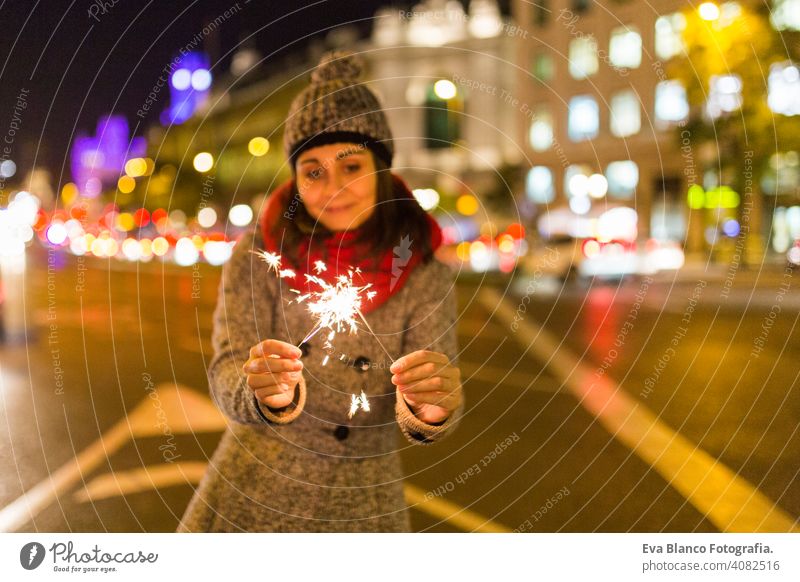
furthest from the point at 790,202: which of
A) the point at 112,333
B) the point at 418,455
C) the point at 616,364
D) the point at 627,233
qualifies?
the point at 418,455

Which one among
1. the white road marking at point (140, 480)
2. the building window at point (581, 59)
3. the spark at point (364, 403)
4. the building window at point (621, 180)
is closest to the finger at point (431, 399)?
the spark at point (364, 403)

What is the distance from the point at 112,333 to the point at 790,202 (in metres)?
17.6

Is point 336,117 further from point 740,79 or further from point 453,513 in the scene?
point 740,79

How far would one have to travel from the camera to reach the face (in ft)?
9.07

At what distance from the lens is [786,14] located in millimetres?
17078

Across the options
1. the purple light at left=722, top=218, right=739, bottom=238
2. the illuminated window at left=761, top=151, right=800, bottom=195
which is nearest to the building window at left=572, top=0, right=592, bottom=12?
the purple light at left=722, top=218, right=739, bottom=238

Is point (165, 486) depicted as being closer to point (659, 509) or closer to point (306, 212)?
point (659, 509)

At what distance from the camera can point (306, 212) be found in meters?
2.81

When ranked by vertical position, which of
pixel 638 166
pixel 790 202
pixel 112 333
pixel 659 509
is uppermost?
pixel 638 166

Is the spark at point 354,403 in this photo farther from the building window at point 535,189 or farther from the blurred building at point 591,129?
the building window at point 535,189

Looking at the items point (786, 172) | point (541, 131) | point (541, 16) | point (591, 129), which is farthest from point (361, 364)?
point (541, 16)

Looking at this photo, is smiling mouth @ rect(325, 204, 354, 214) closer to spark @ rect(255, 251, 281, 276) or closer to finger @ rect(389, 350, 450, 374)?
spark @ rect(255, 251, 281, 276)

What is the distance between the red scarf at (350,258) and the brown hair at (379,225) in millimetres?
12

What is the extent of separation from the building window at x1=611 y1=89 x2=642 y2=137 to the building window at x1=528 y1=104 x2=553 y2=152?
3048mm
